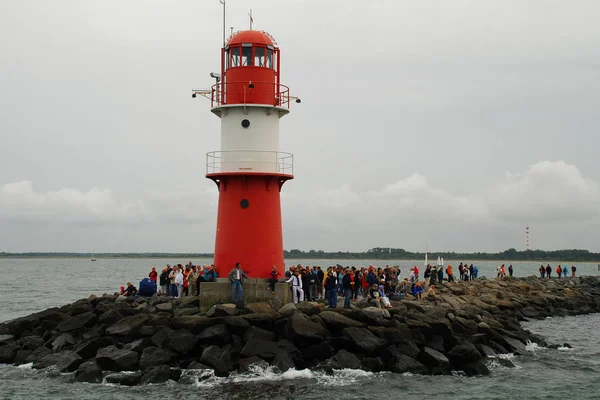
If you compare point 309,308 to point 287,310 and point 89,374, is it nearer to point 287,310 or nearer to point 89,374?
point 287,310

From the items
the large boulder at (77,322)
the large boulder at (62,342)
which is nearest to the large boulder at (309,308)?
the large boulder at (77,322)

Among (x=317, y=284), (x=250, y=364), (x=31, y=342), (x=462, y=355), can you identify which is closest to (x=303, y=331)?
(x=250, y=364)

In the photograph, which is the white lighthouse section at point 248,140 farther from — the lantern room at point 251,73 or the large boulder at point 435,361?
the large boulder at point 435,361

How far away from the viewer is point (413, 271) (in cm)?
3139

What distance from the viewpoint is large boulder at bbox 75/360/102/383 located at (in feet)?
57.2

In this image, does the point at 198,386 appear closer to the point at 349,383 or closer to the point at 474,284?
the point at 349,383

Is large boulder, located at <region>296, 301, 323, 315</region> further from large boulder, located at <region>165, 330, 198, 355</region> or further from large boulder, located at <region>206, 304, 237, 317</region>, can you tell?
large boulder, located at <region>165, 330, 198, 355</region>

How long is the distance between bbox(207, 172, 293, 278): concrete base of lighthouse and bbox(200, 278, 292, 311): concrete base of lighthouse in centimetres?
75

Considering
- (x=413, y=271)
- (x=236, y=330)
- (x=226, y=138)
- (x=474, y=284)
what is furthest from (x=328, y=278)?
(x=474, y=284)

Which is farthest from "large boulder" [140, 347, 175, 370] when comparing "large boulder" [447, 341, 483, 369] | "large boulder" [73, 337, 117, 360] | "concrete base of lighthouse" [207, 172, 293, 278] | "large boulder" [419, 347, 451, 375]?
"large boulder" [447, 341, 483, 369]

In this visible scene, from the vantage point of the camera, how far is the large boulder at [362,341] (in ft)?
60.3

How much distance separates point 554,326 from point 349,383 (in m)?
15.5

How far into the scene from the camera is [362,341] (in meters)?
18.5

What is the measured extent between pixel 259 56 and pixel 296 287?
23.9ft
